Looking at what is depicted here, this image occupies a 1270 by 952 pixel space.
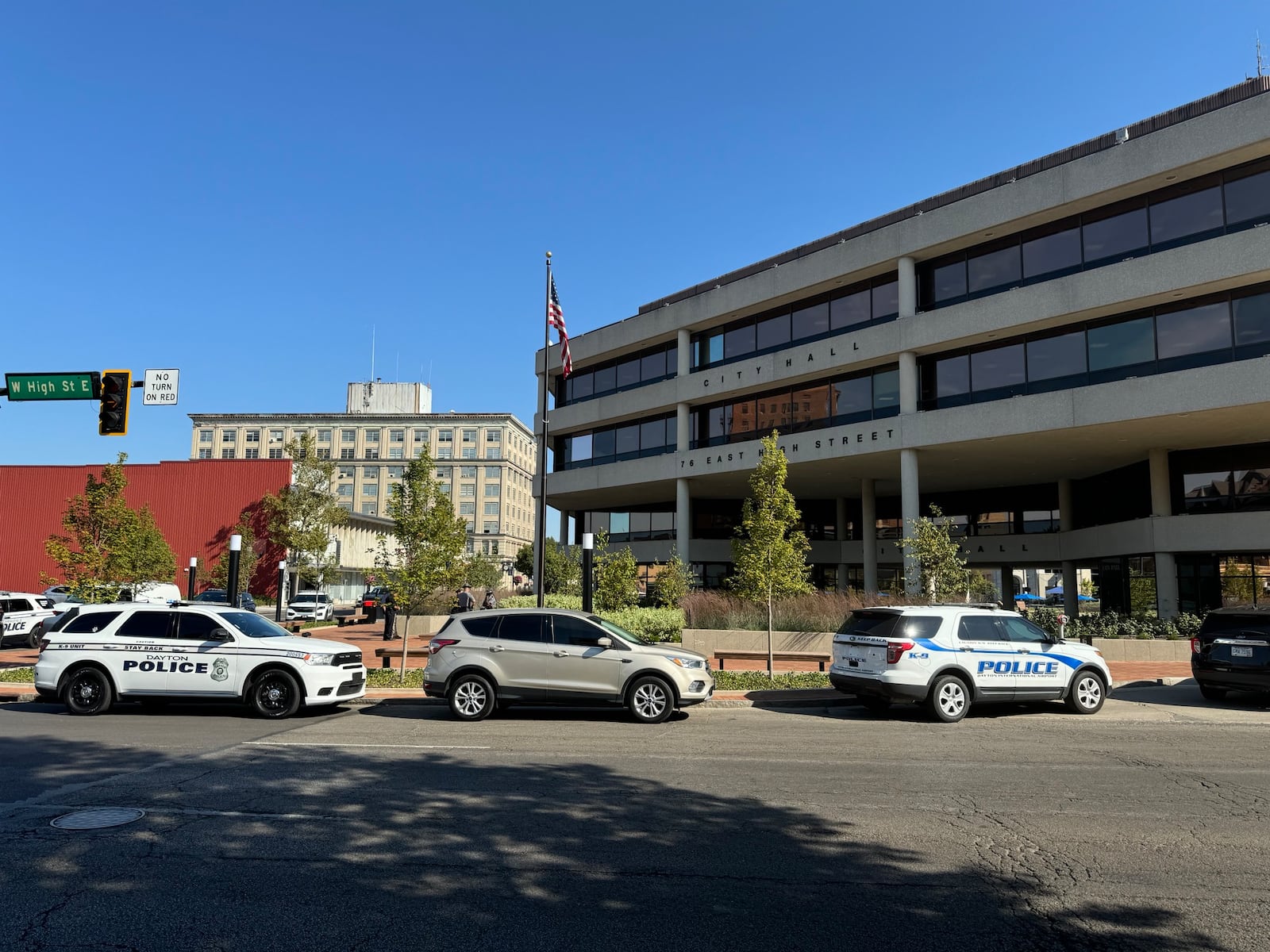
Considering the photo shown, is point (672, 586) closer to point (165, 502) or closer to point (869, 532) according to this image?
point (869, 532)

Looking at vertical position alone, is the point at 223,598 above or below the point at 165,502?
below

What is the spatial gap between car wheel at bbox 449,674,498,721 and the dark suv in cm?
1261

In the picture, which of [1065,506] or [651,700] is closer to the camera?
[651,700]

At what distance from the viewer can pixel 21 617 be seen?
26.3 m

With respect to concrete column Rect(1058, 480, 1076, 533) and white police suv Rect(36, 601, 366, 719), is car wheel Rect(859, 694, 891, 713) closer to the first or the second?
white police suv Rect(36, 601, 366, 719)

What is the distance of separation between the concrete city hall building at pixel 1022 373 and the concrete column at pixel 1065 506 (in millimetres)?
78

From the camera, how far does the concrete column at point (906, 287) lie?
30906 mm

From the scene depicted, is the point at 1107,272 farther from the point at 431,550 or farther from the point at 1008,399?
the point at 431,550

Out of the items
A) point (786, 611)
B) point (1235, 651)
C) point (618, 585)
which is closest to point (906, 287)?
point (786, 611)

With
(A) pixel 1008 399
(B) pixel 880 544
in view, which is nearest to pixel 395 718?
(A) pixel 1008 399

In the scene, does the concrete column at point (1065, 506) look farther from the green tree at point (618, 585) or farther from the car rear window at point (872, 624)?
the car rear window at point (872, 624)

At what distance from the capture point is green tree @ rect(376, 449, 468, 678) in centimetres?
1805

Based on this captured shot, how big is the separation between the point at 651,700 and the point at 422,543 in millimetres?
7670

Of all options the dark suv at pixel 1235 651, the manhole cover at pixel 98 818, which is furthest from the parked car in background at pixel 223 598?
the dark suv at pixel 1235 651
